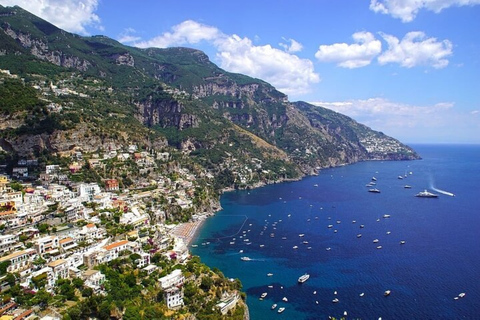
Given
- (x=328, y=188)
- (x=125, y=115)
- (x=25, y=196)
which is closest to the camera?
(x=25, y=196)

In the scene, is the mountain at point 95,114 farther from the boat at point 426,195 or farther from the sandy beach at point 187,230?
the boat at point 426,195

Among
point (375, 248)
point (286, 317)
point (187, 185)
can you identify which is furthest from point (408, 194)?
point (286, 317)

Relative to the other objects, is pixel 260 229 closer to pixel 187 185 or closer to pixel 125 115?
pixel 187 185

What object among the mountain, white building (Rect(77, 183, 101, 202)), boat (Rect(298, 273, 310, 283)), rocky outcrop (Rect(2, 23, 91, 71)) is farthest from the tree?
rocky outcrop (Rect(2, 23, 91, 71))

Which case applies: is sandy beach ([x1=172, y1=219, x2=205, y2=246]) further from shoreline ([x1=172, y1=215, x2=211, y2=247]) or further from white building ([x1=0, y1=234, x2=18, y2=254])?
white building ([x1=0, y1=234, x2=18, y2=254])

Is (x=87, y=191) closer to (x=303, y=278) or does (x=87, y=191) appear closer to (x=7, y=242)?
(x=7, y=242)

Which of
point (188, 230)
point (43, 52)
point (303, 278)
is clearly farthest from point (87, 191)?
point (43, 52)

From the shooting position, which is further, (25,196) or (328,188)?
(328,188)
